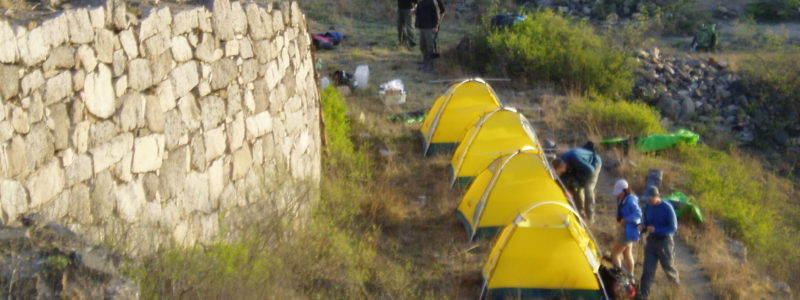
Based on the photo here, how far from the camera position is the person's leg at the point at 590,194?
34.7 feet

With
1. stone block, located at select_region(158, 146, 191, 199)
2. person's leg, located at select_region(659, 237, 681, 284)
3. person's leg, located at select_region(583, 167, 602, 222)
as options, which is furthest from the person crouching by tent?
stone block, located at select_region(158, 146, 191, 199)

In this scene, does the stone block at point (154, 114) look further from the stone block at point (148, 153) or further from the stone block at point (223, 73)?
the stone block at point (223, 73)

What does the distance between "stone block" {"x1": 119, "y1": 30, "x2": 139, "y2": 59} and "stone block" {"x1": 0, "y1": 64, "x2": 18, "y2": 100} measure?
1.06 metres

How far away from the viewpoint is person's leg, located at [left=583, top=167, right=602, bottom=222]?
416 inches

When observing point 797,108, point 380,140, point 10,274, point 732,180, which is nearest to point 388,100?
point 380,140

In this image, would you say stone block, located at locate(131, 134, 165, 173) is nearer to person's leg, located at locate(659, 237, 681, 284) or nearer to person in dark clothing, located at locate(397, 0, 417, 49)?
person's leg, located at locate(659, 237, 681, 284)

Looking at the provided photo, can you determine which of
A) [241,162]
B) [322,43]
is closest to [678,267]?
[241,162]

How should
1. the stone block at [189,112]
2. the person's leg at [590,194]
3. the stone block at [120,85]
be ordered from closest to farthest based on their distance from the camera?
the stone block at [120,85], the stone block at [189,112], the person's leg at [590,194]

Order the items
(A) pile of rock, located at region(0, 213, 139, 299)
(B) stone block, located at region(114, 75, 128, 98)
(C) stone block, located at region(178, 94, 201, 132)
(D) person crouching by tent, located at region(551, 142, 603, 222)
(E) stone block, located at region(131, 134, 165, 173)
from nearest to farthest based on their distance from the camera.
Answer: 1. (A) pile of rock, located at region(0, 213, 139, 299)
2. (B) stone block, located at region(114, 75, 128, 98)
3. (E) stone block, located at region(131, 134, 165, 173)
4. (C) stone block, located at region(178, 94, 201, 132)
5. (D) person crouching by tent, located at region(551, 142, 603, 222)

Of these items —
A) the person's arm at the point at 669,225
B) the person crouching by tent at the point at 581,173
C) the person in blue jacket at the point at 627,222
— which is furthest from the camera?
the person crouching by tent at the point at 581,173

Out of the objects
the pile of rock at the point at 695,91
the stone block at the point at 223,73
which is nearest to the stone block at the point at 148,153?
the stone block at the point at 223,73

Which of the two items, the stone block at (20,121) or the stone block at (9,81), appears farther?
the stone block at (20,121)

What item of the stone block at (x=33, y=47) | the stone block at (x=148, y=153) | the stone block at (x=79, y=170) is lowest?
the stone block at (x=148, y=153)

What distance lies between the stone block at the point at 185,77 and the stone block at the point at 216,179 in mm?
713
